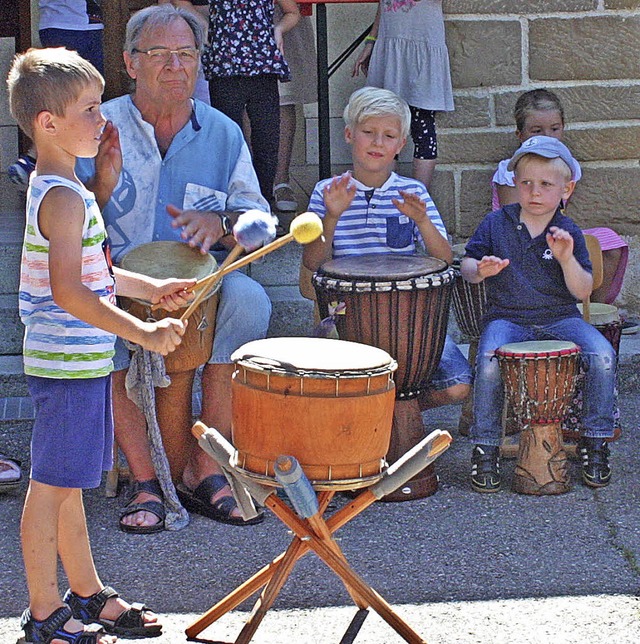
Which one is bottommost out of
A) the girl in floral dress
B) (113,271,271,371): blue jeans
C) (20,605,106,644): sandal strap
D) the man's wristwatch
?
(20,605,106,644): sandal strap

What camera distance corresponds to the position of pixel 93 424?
278 cm

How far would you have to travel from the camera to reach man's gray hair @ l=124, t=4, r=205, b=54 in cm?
376

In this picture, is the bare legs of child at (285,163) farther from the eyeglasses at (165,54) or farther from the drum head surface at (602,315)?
the eyeglasses at (165,54)

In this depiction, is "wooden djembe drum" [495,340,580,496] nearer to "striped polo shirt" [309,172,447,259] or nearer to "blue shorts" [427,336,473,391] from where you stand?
"blue shorts" [427,336,473,391]

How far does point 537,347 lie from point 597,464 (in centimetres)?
44

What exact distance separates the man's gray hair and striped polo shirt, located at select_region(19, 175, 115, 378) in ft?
3.94

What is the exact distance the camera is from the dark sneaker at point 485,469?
386 centimetres

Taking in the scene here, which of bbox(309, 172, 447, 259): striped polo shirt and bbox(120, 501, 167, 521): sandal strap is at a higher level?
bbox(309, 172, 447, 259): striped polo shirt

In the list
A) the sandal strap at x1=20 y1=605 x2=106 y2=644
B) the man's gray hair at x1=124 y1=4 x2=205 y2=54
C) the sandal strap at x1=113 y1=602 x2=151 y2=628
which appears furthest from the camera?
the man's gray hair at x1=124 y1=4 x2=205 y2=54

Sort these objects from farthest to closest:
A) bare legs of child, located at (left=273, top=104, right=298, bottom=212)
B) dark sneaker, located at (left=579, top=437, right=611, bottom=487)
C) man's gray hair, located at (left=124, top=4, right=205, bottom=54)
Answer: bare legs of child, located at (left=273, top=104, right=298, bottom=212)
dark sneaker, located at (left=579, top=437, right=611, bottom=487)
man's gray hair, located at (left=124, top=4, right=205, bottom=54)

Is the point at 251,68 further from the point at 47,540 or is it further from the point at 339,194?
the point at 47,540

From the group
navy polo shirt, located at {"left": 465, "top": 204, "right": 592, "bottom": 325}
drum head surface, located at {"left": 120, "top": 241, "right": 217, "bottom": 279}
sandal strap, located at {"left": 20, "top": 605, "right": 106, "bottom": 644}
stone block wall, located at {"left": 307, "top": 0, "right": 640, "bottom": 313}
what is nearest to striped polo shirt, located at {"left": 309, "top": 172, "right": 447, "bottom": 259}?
navy polo shirt, located at {"left": 465, "top": 204, "right": 592, "bottom": 325}

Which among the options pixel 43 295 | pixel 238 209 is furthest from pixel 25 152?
pixel 43 295

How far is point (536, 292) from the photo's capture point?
4039 millimetres
